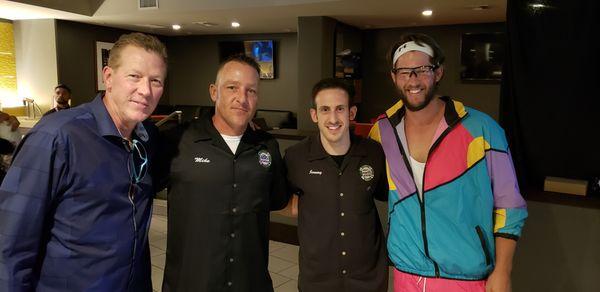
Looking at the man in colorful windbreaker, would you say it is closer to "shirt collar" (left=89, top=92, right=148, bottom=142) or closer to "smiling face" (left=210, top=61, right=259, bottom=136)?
"smiling face" (left=210, top=61, right=259, bottom=136)

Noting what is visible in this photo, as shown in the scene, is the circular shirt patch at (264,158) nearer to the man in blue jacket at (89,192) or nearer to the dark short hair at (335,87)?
the dark short hair at (335,87)

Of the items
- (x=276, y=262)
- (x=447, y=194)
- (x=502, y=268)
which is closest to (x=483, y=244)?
(x=502, y=268)

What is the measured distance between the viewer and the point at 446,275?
1838 millimetres

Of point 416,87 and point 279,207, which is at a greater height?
point 416,87

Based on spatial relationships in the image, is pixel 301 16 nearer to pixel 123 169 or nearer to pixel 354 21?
pixel 354 21

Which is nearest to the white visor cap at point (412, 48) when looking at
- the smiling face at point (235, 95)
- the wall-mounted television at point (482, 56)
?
the smiling face at point (235, 95)

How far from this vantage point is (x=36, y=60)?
31.5 feet

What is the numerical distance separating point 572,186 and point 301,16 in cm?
607

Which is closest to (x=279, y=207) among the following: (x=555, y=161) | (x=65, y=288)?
(x=65, y=288)

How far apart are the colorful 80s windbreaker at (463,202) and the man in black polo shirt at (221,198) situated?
66cm

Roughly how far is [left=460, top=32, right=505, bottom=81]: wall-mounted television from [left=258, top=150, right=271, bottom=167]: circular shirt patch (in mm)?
8022

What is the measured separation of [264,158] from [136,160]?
55 centimetres

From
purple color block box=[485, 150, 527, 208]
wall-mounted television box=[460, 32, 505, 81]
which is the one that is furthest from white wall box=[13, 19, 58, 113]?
purple color block box=[485, 150, 527, 208]

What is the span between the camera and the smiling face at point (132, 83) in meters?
1.58
